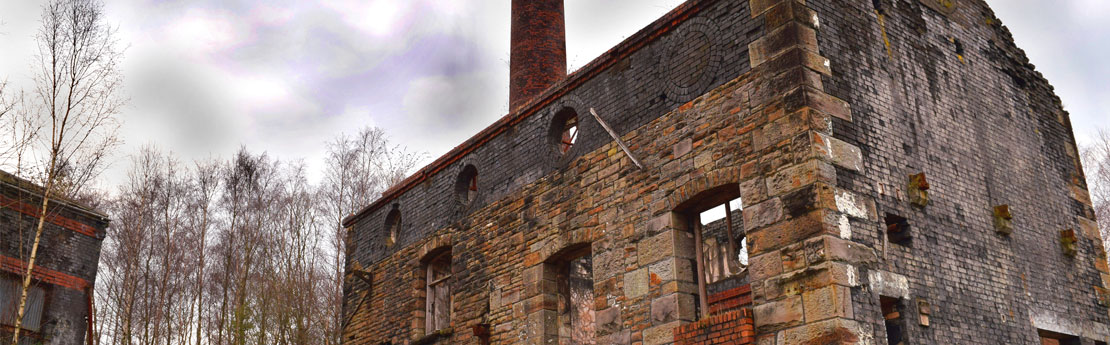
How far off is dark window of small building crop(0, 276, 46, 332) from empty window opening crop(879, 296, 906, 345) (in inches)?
562

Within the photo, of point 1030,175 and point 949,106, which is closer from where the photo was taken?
point 949,106

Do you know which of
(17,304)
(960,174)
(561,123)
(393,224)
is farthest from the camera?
(393,224)

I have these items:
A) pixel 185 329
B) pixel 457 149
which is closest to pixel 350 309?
pixel 457 149

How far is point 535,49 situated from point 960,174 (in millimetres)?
9973

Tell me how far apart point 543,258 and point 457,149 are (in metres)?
3.30

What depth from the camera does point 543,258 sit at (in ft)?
33.4

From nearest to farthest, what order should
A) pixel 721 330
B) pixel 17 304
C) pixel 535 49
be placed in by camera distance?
1. pixel 721 330
2. pixel 17 304
3. pixel 535 49

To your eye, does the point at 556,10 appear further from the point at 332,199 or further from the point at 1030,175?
the point at 1030,175

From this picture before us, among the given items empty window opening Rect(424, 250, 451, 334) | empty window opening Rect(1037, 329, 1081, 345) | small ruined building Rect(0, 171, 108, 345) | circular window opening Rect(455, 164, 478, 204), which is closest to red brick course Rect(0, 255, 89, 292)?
small ruined building Rect(0, 171, 108, 345)

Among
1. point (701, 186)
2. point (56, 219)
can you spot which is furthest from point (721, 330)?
point (56, 219)

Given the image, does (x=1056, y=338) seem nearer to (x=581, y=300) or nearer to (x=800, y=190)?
(x=800, y=190)

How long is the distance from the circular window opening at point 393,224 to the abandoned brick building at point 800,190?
2701mm

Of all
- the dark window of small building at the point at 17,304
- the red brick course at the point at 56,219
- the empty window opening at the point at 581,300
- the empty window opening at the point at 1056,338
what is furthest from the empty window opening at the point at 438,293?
the empty window opening at the point at 1056,338

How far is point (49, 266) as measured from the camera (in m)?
15.1
